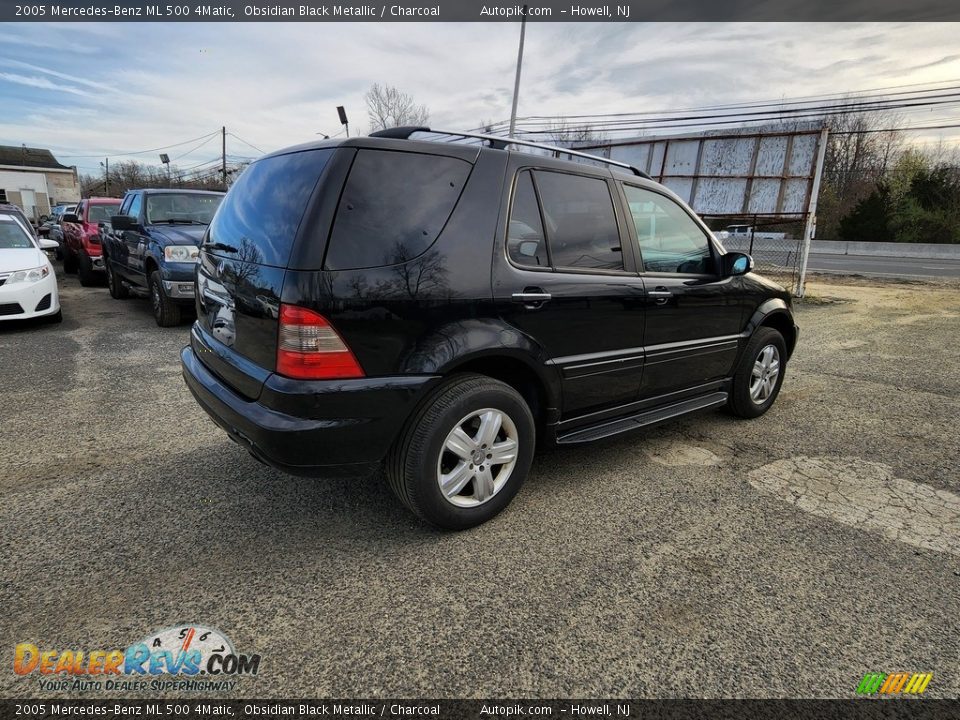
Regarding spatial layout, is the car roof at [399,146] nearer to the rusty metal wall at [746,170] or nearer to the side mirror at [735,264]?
the side mirror at [735,264]

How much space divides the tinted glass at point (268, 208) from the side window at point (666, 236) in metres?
1.94

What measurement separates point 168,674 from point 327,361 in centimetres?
123

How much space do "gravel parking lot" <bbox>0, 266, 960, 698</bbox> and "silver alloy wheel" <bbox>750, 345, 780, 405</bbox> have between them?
0.31 m

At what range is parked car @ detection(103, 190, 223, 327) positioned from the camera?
696 centimetres

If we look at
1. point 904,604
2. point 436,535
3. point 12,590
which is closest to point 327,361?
point 436,535

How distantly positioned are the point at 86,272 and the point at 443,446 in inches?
474

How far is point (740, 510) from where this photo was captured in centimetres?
302

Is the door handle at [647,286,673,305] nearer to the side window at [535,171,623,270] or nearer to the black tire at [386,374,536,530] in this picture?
the side window at [535,171,623,270]

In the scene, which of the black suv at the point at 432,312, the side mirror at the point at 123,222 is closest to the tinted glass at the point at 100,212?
the side mirror at the point at 123,222

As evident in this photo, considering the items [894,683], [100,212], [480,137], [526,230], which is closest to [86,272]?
[100,212]

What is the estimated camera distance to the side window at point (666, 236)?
3.41 meters

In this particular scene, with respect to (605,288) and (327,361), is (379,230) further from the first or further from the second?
(605,288)

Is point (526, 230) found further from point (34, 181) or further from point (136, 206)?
point (34, 181)

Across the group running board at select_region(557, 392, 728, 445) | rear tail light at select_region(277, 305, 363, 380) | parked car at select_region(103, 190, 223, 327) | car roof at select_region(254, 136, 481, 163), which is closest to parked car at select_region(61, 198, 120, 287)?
parked car at select_region(103, 190, 223, 327)
